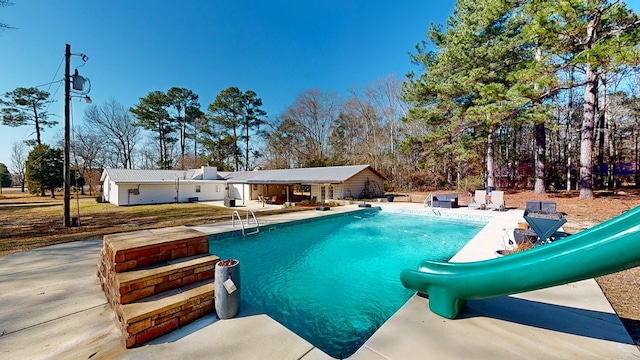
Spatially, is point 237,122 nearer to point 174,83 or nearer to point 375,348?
point 174,83

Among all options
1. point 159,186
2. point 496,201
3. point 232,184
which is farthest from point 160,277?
point 232,184

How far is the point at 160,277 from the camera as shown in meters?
2.83

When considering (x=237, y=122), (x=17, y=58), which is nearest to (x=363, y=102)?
(x=237, y=122)

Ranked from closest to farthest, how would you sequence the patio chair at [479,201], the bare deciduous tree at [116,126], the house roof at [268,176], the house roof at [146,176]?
the patio chair at [479,201]
the house roof at [268,176]
the house roof at [146,176]
the bare deciduous tree at [116,126]

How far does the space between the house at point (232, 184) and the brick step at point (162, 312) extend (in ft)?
46.6

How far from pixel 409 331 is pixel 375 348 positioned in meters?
0.49

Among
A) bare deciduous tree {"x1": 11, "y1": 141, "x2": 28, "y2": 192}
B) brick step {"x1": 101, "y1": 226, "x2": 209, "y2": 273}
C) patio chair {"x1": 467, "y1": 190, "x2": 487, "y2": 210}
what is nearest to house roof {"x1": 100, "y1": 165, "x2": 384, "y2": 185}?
patio chair {"x1": 467, "y1": 190, "x2": 487, "y2": 210}

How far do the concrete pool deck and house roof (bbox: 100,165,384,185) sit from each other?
45.7 ft

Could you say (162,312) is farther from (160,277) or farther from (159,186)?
(159,186)

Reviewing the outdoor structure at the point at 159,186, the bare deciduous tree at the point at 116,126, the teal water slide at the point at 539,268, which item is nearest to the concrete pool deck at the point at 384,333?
the teal water slide at the point at 539,268

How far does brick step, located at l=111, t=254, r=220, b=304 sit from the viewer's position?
8.54 feet

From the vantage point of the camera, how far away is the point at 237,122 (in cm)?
2973

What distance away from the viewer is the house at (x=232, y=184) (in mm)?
18344

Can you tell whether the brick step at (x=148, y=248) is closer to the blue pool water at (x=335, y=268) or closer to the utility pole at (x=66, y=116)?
the blue pool water at (x=335, y=268)
